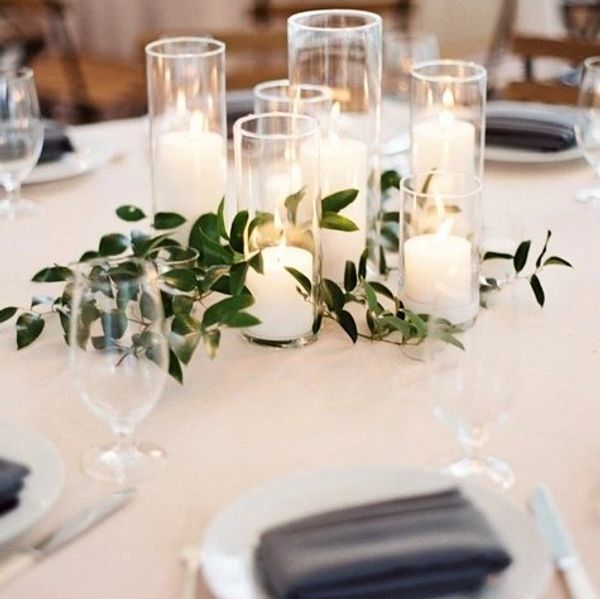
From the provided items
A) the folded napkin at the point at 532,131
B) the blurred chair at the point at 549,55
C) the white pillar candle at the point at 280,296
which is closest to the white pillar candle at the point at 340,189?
the white pillar candle at the point at 280,296

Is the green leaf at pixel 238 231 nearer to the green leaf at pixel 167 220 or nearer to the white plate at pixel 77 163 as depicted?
the green leaf at pixel 167 220

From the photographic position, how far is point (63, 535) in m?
0.99

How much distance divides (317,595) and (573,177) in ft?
3.66

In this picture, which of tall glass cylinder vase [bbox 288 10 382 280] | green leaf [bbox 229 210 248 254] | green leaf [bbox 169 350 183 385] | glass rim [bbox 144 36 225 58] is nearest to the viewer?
green leaf [bbox 169 350 183 385]

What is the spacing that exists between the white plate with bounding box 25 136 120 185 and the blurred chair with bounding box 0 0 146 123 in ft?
4.85

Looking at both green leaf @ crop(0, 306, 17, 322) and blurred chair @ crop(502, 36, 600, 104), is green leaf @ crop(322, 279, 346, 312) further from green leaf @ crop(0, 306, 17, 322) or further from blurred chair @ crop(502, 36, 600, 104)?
blurred chair @ crop(502, 36, 600, 104)

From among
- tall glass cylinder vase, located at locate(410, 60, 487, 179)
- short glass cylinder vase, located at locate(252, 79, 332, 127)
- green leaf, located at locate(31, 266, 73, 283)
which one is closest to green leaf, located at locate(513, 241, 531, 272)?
tall glass cylinder vase, located at locate(410, 60, 487, 179)

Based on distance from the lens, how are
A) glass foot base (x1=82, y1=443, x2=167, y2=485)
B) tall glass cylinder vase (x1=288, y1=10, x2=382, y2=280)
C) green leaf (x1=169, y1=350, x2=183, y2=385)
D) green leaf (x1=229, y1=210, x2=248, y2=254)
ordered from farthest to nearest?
tall glass cylinder vase (x1=288, y1=10, x2=382, y2=280) → green leaf (x1=229, y1=210, x2=248, y2=254) → green leaf (x1=169, y1=350, x2=183, y2=385) → glass foot base (x1=82, y1=443, x2=167, y2=485)

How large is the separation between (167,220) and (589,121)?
623 millimetres

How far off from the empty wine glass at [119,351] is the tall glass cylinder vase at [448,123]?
1.83 feet

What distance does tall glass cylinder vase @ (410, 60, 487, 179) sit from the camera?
5.08 ft

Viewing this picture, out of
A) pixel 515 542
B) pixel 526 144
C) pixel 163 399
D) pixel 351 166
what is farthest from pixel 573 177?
pixel 515 542

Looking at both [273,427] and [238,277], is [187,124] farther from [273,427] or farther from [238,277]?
[273,427]

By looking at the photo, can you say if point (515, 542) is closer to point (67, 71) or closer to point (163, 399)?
point (163, 399)
